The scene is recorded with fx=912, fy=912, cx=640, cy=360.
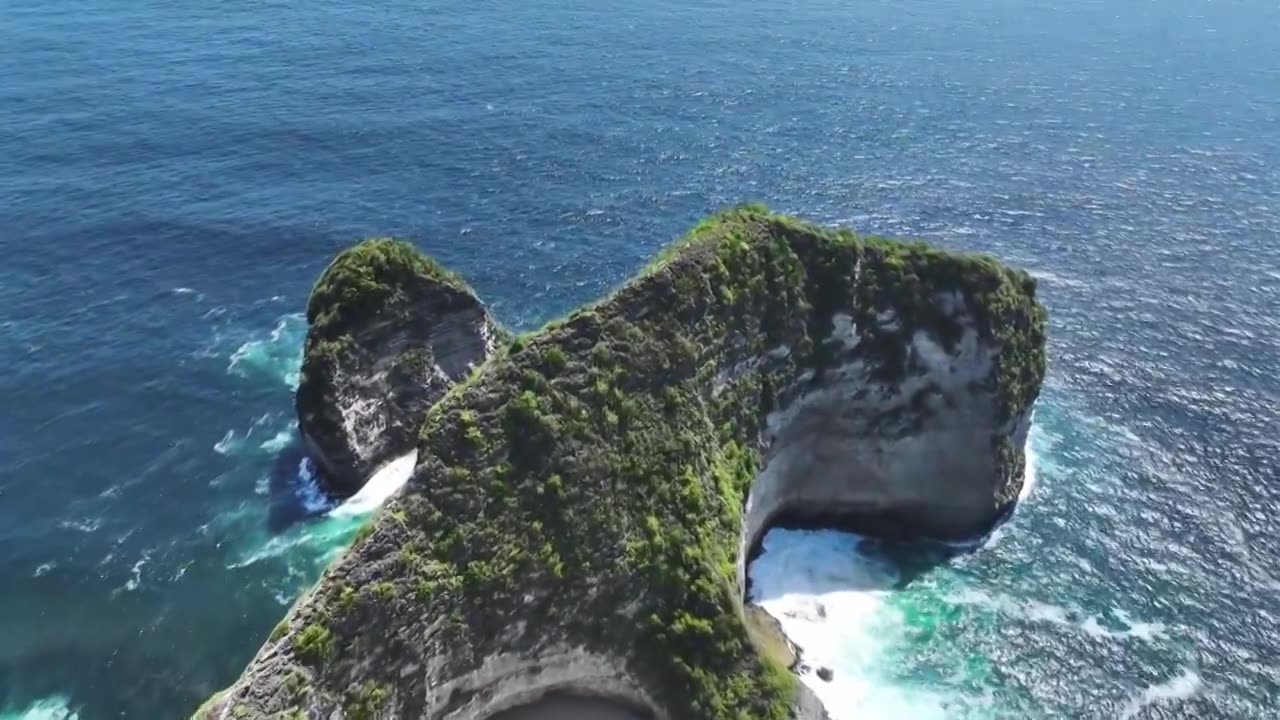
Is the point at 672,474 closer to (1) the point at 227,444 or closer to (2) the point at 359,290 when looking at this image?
(2) the point at 359,290

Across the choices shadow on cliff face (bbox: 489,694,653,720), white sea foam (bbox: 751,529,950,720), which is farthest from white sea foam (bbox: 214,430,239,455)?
white sea foam (bbox: 751,529,950,720)

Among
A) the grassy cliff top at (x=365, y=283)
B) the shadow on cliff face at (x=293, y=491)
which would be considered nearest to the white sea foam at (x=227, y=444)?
the shadow on cliff face at (x=293, y=491)

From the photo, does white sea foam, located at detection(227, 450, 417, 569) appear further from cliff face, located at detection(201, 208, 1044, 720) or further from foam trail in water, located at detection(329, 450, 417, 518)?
cliff face, located at detection(201, 208, 1044, 720)

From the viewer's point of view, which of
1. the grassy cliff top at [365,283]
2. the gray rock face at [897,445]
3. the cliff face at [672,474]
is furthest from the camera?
the grassy cliff top at [365,283]

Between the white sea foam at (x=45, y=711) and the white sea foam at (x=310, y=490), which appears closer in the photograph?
the white sea foam at (x=45, y=711)

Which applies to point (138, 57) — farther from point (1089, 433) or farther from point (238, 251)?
point (1089, 433)

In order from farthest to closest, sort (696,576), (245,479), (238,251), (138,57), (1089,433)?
(138,57)
(238,251)
(1089,433)
(245,479)
(696,576)

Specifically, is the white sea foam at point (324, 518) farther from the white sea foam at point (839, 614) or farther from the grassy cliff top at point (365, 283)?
the white sea foam at point (839, 614)

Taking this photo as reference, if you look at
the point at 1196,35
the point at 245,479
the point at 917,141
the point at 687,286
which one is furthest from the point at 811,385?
the point at 1196,35
